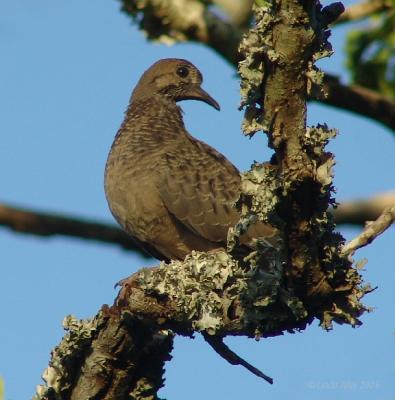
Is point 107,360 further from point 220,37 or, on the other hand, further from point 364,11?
point 364,11

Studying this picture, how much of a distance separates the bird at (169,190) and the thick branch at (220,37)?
2.21 feet

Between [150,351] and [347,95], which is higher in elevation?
[347,95]

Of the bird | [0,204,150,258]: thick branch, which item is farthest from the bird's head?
[0,204,150,258]: thick branch

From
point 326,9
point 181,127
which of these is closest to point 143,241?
point 181,127

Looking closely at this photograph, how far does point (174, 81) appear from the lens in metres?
7.93

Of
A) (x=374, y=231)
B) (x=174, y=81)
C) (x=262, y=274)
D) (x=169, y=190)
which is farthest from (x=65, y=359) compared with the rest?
(x=174, y=81)

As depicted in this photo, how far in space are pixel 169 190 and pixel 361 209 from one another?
119 cm

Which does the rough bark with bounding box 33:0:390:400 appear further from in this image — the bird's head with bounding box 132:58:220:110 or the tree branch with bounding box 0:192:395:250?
the bird's head with bounding box 132:58:220:110

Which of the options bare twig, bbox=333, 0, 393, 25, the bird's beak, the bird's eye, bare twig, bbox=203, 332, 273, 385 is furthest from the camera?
the bird's eye

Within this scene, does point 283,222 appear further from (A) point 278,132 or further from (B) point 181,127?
(B) point 181,127

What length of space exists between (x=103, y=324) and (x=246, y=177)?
132cm

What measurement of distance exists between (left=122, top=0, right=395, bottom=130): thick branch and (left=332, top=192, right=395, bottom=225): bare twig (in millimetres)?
459

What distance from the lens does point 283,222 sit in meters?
3.84

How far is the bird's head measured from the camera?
7900mm
